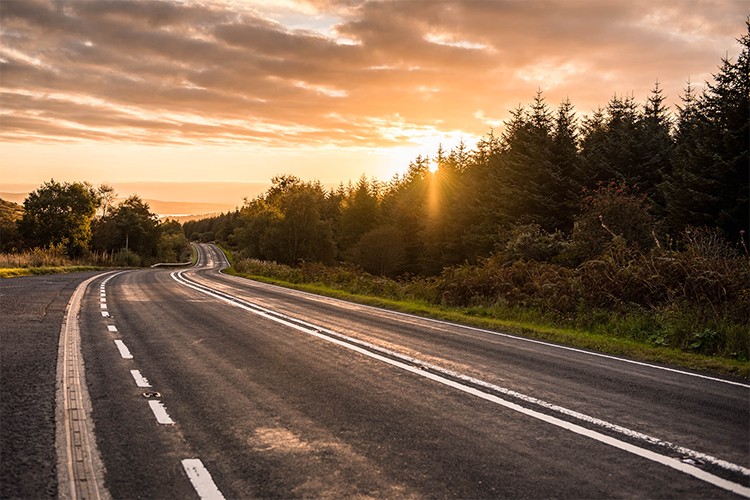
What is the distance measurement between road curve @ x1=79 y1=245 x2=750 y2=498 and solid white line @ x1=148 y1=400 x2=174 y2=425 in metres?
0.02

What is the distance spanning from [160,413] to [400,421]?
2.47m

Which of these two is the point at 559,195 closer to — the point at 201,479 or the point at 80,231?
the point at 201,479

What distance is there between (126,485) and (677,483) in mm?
4056

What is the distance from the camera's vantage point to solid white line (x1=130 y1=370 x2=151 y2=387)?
6.70 meters

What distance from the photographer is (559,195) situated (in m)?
40.3

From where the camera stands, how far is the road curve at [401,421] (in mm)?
4023

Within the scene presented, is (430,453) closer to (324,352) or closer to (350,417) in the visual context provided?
(350,417)

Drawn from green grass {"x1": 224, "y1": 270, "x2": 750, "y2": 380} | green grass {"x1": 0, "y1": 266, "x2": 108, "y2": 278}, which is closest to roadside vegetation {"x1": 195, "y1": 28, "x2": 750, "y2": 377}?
green grass {"x1": 224, "y1": 270, "x2": 750, "y2": 380}

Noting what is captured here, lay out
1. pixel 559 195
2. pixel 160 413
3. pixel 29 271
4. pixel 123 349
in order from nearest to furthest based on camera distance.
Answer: pixel 160 413
pixel 123 349
pixel 29 271
pixel 559 195

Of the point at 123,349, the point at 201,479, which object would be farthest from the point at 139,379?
the point at 201,479

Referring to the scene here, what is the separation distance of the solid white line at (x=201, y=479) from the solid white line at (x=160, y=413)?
1.07 meters

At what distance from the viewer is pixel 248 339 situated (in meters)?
10.1

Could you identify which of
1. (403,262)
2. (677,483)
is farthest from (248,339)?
(403,262)

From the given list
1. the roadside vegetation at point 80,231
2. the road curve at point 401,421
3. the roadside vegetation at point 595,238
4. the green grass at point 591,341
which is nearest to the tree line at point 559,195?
the roadside vegetation at point 595,238
